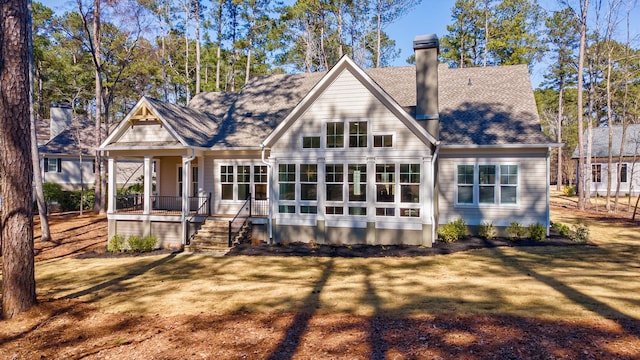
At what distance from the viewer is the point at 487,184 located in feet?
48.6

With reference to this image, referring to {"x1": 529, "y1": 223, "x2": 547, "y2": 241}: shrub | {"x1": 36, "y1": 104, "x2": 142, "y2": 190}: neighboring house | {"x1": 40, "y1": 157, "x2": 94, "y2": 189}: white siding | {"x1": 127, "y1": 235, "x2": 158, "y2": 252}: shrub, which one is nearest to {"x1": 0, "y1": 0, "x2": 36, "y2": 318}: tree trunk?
{"x1": 127, "y1": 235, "x2": 158, "y2": 252}: shrub

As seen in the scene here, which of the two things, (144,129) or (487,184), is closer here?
(487,184)

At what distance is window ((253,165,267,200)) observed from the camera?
16.5 metres

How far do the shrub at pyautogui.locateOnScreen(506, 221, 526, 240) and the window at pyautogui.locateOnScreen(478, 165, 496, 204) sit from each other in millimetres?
1152

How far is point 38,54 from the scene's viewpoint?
3816cm

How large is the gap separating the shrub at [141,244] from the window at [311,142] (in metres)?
7.39

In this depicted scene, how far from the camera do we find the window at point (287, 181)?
14781 millimetres

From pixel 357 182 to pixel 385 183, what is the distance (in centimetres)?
104

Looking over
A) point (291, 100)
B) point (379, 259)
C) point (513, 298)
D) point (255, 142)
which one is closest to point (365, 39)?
point (291, 100)

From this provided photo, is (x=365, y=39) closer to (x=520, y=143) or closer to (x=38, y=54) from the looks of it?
(x=520, y=143)

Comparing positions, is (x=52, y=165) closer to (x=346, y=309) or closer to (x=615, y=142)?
(x=346, y=309)

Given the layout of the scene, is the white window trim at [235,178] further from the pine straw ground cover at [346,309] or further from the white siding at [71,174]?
the white siding at [71,174]

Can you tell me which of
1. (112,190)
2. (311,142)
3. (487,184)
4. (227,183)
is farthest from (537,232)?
(112,190)

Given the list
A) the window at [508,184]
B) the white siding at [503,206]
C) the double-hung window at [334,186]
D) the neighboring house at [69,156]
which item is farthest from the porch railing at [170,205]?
the neighboring house at [69,156]
